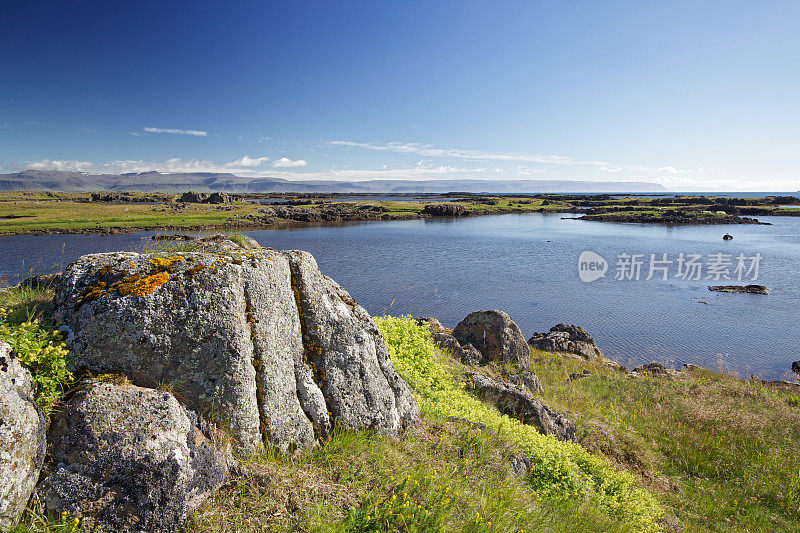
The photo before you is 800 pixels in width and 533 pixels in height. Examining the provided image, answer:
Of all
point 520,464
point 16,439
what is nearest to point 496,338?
point 520,464

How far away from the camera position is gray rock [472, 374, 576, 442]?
10641mm

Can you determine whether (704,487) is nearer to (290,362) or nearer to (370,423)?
(370,423)

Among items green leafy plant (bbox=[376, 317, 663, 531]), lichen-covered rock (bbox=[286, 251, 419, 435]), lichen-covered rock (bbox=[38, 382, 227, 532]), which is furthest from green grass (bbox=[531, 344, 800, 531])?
lichen-covered rock (bbox=[38, 382, 227, 532])

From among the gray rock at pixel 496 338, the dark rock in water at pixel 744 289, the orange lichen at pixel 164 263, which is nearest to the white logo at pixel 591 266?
the dark rock in water at pixel 744 289

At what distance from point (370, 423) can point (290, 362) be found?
173 centimetres

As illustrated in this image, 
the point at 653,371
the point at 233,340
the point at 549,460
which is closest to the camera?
the point at 233,340

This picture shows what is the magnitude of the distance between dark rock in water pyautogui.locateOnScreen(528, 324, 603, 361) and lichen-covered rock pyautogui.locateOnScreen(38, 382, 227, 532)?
21429mm

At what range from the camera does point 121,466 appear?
429 cm

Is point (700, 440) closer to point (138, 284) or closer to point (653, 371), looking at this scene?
point (653, 371)

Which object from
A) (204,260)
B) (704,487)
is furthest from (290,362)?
(704,487)

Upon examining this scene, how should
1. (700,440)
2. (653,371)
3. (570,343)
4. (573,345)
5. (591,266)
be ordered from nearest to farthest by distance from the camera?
(700,440)
(653,371)
(573,345)
(570,343)
(591,266)

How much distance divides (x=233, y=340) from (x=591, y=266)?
173 ft

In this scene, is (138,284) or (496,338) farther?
(496,338)

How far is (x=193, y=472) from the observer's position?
182 inches
